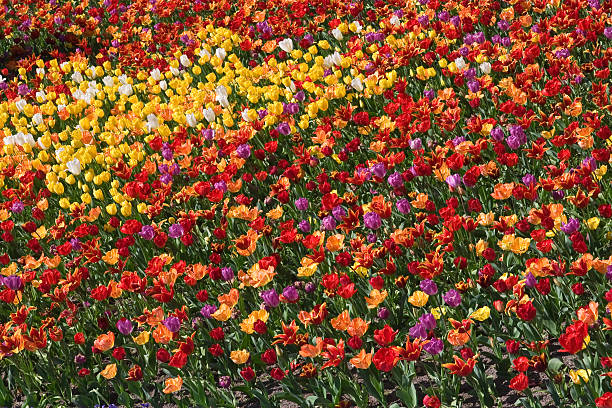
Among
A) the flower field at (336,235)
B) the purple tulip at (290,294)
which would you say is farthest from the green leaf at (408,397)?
the purple tulip at (290,294)

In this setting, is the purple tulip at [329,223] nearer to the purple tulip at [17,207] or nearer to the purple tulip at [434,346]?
the purple tulip at [434,346]

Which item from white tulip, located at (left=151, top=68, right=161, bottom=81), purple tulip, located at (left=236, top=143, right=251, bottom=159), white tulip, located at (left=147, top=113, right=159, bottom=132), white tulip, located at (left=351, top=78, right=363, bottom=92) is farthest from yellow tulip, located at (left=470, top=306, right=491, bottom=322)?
white tulip, located at (left=151, top=68, right=161, bottom=81)

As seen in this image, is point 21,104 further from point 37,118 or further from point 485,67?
point 485,67

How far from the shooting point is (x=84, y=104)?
7512 mm

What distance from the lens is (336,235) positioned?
4188 mm

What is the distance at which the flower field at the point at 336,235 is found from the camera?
351cm

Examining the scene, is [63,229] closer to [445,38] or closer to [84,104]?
[84,104]

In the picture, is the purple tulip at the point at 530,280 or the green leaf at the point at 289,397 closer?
the purple tulip at the point at 530,280

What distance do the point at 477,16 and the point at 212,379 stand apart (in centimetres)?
452

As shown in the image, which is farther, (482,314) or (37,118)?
(37,118)

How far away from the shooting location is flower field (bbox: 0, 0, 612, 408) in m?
3.51

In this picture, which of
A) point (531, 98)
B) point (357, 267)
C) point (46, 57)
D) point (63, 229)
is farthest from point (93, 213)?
point (46, 57)

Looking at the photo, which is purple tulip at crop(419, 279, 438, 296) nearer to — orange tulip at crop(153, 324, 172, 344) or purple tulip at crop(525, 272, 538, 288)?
purple tulip at crop(525, 272, 538, 288)

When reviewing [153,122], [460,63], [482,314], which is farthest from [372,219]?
[153,122]
